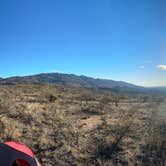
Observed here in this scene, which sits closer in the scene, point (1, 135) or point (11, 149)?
point (11, 149)

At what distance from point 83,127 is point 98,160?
380cm

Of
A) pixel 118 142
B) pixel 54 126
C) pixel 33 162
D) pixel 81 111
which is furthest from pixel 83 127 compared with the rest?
pixel 33 162

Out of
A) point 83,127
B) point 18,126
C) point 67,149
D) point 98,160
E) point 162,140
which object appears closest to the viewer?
point 98,160

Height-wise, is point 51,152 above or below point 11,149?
below

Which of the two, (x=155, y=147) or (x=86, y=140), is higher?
(x=86, y=140)

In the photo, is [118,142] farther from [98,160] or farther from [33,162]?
[33,162]

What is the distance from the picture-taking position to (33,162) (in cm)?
562

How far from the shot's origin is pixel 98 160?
8.64 meters

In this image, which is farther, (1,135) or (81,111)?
(81,111)

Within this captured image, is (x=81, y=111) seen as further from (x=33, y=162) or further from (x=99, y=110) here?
(x=33, y=162)

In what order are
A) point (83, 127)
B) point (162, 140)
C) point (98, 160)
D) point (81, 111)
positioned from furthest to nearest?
point (81, 111)
point (83, 127)
point (162, 140)
point (98, 160)

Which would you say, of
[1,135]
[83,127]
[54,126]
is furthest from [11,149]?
[83,127]

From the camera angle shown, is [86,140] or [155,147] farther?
[86,140]

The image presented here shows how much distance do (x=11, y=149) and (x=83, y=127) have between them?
6.90m
